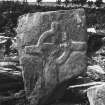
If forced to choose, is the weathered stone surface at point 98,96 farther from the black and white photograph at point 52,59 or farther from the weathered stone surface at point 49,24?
the weathered stone surface at point 49,24

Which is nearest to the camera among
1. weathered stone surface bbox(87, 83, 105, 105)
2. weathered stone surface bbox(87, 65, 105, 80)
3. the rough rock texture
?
weathered stone surface bbox(87, 83, 105, 105)

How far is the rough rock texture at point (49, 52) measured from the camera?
6547mm

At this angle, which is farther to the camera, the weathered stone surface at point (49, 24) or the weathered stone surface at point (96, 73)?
the weathered stone surface at point (96, 73)

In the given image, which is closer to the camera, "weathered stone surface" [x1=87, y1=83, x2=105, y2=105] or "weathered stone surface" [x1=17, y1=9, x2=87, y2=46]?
"weathered stone surface" [x1=87, y1=83, x2=105, y2=105]

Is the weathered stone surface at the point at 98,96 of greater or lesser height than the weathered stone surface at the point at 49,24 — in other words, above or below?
below

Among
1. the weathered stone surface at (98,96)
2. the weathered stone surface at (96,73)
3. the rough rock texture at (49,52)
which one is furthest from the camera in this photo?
the weathered stone surface at (96,73)

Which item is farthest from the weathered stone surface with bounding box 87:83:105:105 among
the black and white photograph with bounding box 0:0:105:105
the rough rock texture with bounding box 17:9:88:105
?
the rough rock texture with bounding box 17:9:88:105

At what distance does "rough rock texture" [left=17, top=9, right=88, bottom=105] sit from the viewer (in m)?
6.55

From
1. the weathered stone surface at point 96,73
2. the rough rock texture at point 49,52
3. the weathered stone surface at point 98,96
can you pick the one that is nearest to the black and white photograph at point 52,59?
the rough rock texture at point 49,52

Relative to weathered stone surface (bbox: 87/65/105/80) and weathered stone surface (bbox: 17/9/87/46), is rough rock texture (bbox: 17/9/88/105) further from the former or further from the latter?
weathered stone surface (bbox: 87/65/105/80)

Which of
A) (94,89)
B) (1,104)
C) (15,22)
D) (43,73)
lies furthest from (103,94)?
(15,22)

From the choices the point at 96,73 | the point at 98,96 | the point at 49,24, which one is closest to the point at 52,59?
the point at 49,24

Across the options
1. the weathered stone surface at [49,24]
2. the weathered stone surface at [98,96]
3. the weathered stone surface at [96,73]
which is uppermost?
the weathered stone surface at [49,24]

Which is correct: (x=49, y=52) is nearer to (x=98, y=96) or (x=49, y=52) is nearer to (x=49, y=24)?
(x=49, y=24)
